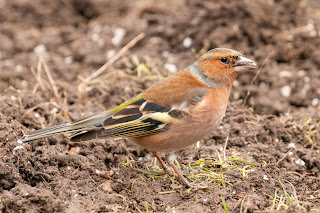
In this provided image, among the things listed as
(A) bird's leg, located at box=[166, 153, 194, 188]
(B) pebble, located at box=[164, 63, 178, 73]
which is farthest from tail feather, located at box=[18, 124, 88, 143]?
(B) pebble, located at box=[164, 63, 178, 73]

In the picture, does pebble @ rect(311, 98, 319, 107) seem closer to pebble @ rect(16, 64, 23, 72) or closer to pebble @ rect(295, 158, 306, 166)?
pebble @ rect(295, 158, 306, 166)

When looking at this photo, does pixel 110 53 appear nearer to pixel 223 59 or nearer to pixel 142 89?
pixel 142 89

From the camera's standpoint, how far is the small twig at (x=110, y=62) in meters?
6.93

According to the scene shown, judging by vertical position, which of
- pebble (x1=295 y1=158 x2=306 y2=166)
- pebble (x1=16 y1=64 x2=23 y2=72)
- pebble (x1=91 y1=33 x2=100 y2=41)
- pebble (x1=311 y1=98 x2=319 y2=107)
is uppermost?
pebble (x1=91 y1=33 x2=100 y2=41)

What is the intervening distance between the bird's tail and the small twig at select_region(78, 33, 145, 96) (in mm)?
1849

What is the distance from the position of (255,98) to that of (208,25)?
1.68 meters

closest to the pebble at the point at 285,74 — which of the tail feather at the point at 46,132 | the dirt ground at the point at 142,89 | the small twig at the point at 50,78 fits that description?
the dirt ground at the point at 142,89

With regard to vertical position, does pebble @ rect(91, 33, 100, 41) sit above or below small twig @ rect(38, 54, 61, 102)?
above

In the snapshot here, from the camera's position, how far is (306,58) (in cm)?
777

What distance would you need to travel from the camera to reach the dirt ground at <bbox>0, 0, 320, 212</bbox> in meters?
4.43

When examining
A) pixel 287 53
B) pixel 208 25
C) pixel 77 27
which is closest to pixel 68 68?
pixel 77 27

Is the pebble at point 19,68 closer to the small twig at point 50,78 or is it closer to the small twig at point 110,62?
the small twig at point 50,78

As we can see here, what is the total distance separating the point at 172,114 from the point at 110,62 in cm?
308

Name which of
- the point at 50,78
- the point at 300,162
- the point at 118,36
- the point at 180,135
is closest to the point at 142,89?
the point at 50,78
